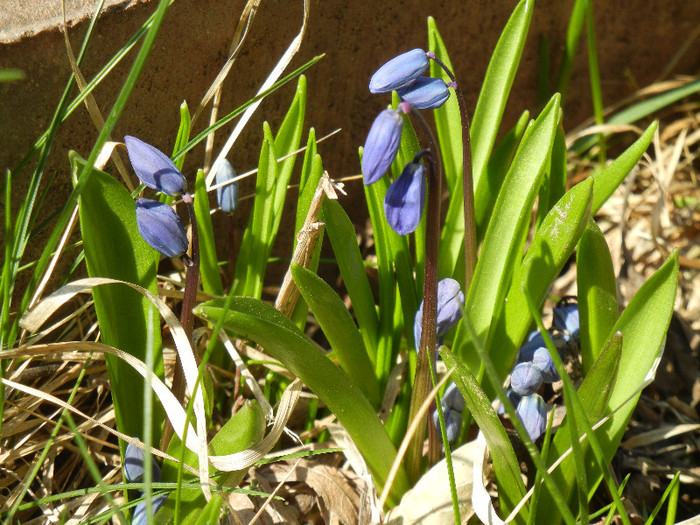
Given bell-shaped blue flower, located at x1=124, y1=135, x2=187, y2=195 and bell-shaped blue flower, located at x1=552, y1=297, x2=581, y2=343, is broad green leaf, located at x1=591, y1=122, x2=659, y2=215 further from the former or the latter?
bell-shaped blue flower, located at x1=124, y1=135, x2=187, y2=195

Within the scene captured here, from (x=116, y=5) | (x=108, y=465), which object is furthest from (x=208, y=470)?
(x=116, y=5)

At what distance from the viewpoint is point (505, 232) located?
1.57 meters

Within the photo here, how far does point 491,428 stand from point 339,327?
1.18 feet

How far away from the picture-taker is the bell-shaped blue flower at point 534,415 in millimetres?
1497

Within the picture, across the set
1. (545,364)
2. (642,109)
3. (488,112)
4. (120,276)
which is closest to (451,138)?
(488,112)

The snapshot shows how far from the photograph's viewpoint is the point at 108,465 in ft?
5.80

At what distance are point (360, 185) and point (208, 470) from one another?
122 cm

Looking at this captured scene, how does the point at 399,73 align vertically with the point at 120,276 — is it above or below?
above

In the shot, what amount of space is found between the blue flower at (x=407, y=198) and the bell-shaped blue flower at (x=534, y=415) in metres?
0.49

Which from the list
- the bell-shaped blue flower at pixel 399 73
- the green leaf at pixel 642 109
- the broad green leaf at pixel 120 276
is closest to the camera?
the bell-shaped blue flower at pixel 399 73

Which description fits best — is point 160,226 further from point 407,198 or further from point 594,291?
point 594,291

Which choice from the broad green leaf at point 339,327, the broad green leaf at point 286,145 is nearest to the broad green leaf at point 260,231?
the broad green leaf at point 286,145

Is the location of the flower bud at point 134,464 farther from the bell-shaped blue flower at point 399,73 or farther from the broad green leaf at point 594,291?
the broad green leaf at point 594,291

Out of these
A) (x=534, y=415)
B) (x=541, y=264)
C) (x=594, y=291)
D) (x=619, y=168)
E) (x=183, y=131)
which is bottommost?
(x=534, y=415)
